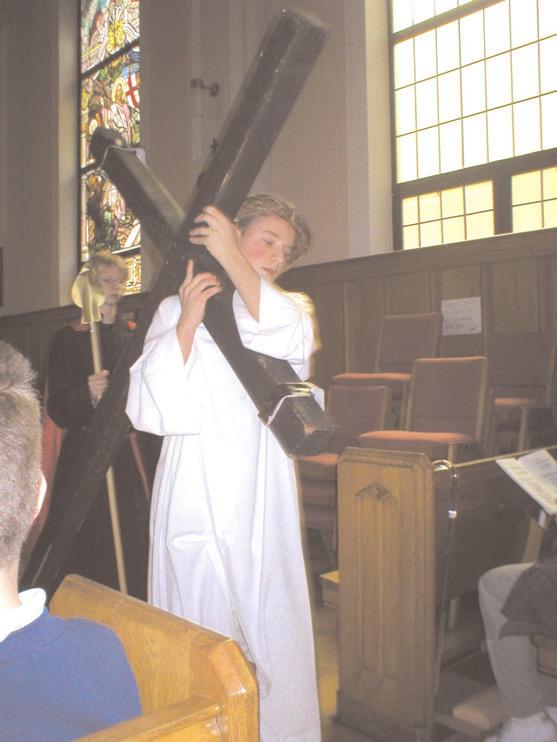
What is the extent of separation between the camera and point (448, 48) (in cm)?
714

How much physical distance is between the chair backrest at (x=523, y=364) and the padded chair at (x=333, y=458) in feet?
2.93

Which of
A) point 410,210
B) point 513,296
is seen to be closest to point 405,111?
point 410,210

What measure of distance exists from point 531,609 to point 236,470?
1105 mm

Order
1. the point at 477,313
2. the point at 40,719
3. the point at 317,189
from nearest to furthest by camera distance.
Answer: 1. the point at 40,719
2. the point at 477,313
3. the point at 317,189

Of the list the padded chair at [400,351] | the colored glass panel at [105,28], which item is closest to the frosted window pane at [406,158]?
the padded chair at [400,351]

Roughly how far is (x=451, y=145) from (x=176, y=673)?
7.01 metres

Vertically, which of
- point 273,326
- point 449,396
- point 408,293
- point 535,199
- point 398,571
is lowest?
point 398,571

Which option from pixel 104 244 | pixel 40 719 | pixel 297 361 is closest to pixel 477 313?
pixel 297 361

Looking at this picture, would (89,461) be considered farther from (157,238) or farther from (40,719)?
(40,719)

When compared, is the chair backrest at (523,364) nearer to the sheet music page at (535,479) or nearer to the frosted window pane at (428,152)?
the sheet music page at (535,479)

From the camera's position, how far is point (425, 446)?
171 inches

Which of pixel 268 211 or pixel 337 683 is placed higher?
pixel 268 211

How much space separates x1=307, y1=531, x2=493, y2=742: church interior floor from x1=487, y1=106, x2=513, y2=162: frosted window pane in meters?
4.75

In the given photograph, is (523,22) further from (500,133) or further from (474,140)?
(474,140)
